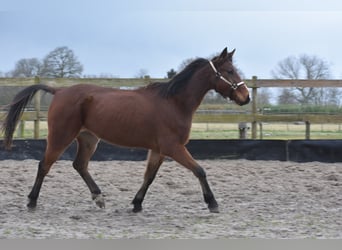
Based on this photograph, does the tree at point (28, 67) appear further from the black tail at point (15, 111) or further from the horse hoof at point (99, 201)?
the horse hoof at point (99, 201)

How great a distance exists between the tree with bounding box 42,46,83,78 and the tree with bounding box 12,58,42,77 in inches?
7.7

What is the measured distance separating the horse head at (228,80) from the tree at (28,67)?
9467 millimetres

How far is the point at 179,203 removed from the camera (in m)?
5.70

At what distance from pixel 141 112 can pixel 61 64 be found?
10712mm

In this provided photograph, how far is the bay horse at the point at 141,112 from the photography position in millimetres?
5277

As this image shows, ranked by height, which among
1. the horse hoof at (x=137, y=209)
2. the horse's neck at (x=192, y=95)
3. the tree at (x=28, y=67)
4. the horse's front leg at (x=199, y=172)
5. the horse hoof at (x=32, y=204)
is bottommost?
the horse hoof at (x=137, y=209)

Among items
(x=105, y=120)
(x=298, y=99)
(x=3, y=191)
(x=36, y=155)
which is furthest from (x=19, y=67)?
(x=105, y=120)

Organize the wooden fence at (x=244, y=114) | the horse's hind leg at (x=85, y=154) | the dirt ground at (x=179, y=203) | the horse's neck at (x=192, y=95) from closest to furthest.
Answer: the dirt ground at (x=179, y=203), the horse's neck at (x=192, y=95), the horse's hind leg at (x=85, y=154), the wooden fence at (x=244, y=114)

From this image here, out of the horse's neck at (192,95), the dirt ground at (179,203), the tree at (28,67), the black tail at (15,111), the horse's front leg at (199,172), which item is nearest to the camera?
the dirt ground at (179,203)

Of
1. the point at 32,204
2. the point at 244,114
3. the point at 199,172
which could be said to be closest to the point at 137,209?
the point at 199,172

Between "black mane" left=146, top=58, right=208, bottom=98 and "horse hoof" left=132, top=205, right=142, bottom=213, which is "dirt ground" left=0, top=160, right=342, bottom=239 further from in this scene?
"black mane" left=146, top=58, right=208, bottom=98

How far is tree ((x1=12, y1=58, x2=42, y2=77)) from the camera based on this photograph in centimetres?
1402

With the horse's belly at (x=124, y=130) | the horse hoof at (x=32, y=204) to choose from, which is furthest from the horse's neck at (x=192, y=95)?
the horse hoof at (x=32, y=204)

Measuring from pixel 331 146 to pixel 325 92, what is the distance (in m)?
2.89
